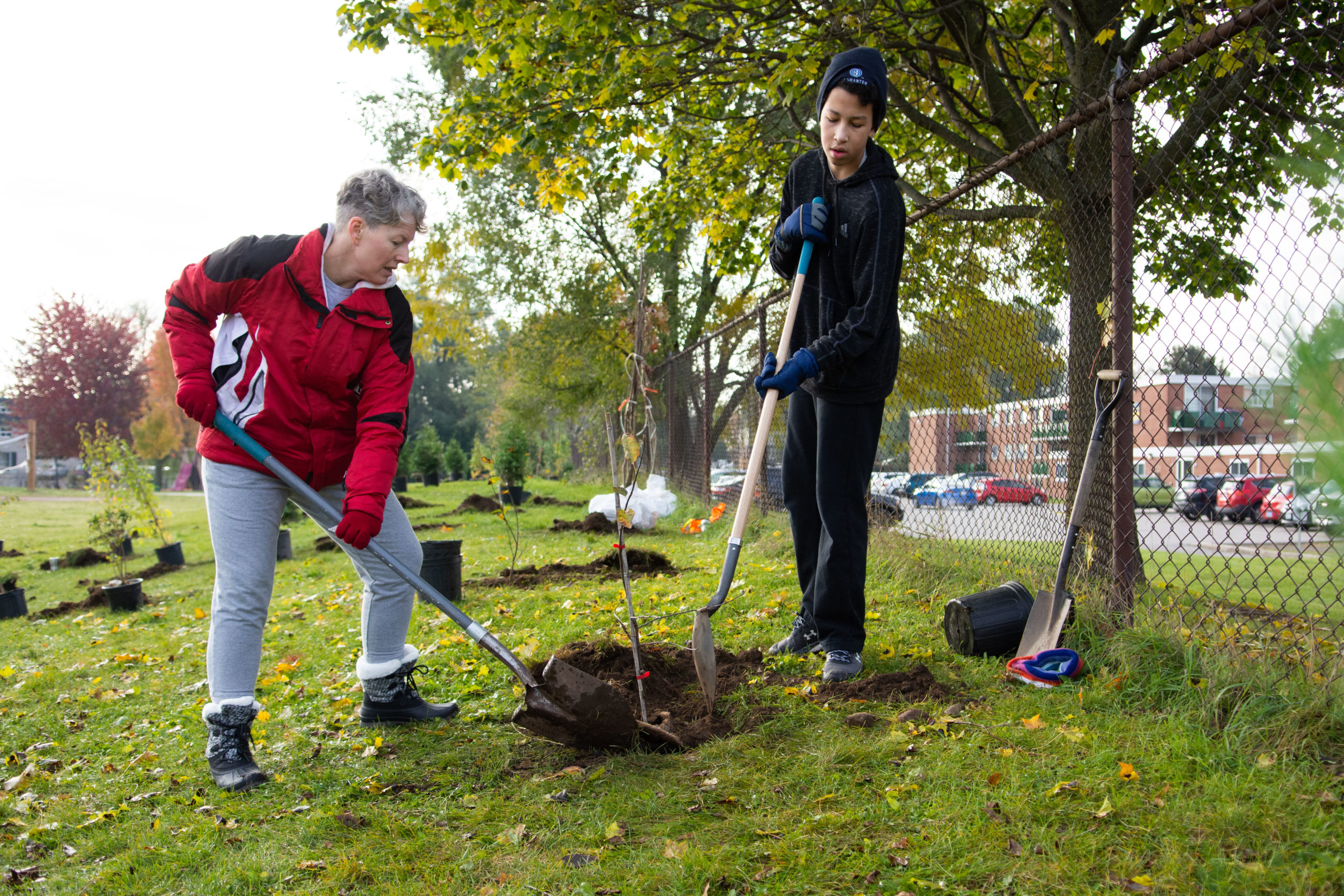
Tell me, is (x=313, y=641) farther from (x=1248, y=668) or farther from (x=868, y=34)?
(x=868, y=34)

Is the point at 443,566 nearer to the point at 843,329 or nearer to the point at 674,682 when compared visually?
the point at 674,682

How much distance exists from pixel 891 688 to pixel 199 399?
2.44 m

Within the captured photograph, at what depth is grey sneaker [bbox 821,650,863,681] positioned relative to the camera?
303 centimetres

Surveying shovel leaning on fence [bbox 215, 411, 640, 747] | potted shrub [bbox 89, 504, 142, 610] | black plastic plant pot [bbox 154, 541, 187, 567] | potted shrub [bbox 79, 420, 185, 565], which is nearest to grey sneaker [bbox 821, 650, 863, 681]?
shovel leaning on fence [bbox 215, 411, 640, 747]

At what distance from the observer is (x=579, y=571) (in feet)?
20.2

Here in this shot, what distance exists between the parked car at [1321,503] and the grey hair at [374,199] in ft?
8.38

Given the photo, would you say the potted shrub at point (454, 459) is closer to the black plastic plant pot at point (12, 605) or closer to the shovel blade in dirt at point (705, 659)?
the black plastic plant pot at point (12, 605)

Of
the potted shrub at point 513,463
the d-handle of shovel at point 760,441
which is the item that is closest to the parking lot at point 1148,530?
the d-handle of shovel at point 760,441

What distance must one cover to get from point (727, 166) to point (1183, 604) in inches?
202

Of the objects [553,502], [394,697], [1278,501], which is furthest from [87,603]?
[1278,501]

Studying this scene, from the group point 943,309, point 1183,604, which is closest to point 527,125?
point 943,309

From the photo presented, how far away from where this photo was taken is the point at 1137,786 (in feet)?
6.71

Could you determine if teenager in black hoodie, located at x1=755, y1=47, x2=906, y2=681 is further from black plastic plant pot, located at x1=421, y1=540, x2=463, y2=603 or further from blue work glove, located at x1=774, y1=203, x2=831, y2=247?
black plastic plant pot, located at x1=421, y1=540, x2=463, y2=603

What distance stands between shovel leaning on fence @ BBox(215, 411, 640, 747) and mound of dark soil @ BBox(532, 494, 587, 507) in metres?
11.3
